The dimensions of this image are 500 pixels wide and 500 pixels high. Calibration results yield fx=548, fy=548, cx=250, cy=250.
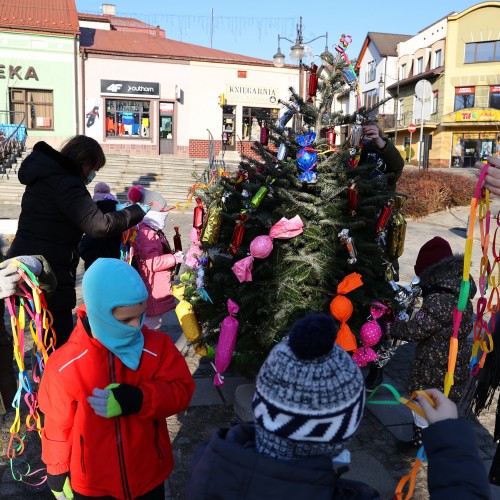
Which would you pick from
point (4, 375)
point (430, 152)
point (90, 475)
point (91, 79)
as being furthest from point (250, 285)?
point (430, 152)

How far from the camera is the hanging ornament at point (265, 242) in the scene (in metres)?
3.73

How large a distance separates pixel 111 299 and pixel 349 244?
1.97 m

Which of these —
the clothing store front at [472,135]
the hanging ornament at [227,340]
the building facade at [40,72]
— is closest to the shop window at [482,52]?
the clothing store front at [472,135]

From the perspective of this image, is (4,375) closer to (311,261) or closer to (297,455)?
(311,261)

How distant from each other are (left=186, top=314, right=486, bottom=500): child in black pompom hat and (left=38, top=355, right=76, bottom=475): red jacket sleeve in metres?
1.00

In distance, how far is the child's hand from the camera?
4.74 feet

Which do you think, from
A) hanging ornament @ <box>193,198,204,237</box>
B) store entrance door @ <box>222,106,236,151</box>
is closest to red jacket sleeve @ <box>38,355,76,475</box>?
hanging ornament @ <box>193,198,204,237</box>

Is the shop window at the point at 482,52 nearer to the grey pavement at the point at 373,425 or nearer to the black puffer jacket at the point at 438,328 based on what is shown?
the grey pavement at the point at 373,425

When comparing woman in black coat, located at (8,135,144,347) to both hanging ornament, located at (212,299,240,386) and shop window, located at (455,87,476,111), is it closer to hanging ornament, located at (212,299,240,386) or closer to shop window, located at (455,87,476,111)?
hanging ornament, located at (212,299,240,386)

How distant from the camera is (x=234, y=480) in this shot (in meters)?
1.33

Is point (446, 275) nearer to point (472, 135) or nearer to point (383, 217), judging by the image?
point (383, 217)

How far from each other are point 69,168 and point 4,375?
1290 millimetres

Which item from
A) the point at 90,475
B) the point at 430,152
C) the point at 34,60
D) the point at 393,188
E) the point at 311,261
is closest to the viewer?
the point at 90,475

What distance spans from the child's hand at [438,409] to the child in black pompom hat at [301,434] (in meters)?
0.06
